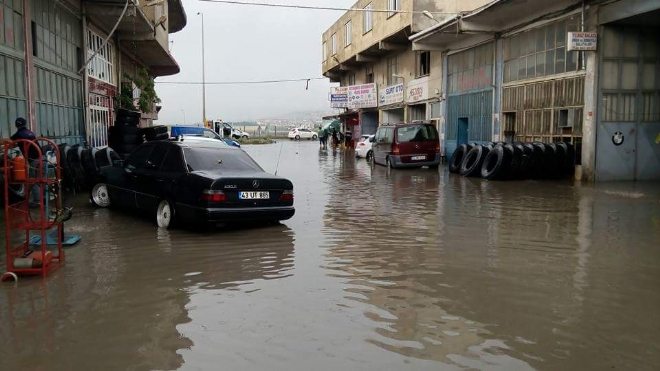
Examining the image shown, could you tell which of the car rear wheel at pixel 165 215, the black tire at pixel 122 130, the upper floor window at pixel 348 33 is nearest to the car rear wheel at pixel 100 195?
the car rear wheel at pixel 165 215

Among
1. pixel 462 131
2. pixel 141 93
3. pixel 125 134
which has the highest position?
pixel 141 93

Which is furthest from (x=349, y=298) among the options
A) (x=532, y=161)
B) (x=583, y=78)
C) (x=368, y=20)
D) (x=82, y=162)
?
(x=368, y=20)

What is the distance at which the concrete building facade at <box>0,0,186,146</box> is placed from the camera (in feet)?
45.1

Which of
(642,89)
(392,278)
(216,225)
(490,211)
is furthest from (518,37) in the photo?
(392,278)

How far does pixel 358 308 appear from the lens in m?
5.11

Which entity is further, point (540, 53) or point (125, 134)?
point (125, 134)

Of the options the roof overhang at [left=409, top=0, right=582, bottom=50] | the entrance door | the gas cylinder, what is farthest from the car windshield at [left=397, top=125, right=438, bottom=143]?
the gas cylinder

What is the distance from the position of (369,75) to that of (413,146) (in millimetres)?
21050

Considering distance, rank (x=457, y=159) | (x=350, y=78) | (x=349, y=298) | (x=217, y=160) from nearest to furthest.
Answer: (x=349, y=298) < (x=217, y=160) < (x=457, y=159) < (x=350, y=78)

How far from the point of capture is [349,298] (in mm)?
5410

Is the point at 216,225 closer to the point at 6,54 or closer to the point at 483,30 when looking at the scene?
the point at 6,54

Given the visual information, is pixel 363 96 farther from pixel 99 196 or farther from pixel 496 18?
pixel 99 196

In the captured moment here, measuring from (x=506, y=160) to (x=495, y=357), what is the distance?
14435mm

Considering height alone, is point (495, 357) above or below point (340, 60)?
below
